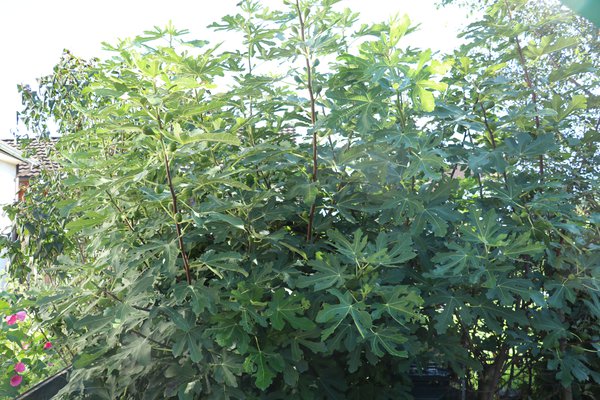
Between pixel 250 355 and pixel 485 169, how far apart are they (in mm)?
1131

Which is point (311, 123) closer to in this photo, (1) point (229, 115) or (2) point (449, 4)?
(1) point (229, 115)

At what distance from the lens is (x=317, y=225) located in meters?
2.38

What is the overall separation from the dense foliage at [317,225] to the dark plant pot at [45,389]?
57cm

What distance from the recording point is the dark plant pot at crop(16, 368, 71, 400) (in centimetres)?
302

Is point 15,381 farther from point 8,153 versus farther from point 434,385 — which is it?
point 8,153

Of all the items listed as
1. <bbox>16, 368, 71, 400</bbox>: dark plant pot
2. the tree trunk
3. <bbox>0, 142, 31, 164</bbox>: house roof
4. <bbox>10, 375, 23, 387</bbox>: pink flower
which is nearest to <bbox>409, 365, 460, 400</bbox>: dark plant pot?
the tree trunk

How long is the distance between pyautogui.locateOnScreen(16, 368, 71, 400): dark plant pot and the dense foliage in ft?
1.86

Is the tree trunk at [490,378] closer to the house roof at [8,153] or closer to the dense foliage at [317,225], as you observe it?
the dense foliage at [317,225]

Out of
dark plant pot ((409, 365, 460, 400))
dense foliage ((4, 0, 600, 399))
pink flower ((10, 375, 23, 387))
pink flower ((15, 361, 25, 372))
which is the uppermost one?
dense foliage ((4, 0, 600, 399))

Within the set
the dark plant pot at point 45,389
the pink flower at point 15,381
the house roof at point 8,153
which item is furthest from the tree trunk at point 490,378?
the house roof at point 8,153

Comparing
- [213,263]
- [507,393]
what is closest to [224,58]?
[213,263]

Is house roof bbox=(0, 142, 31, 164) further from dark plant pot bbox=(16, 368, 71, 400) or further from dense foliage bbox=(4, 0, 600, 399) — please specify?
dense foliage bbox=(4, 0, 600, 399)

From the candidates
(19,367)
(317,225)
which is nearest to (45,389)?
(19,367)

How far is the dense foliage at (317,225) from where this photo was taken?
6.73 ft
